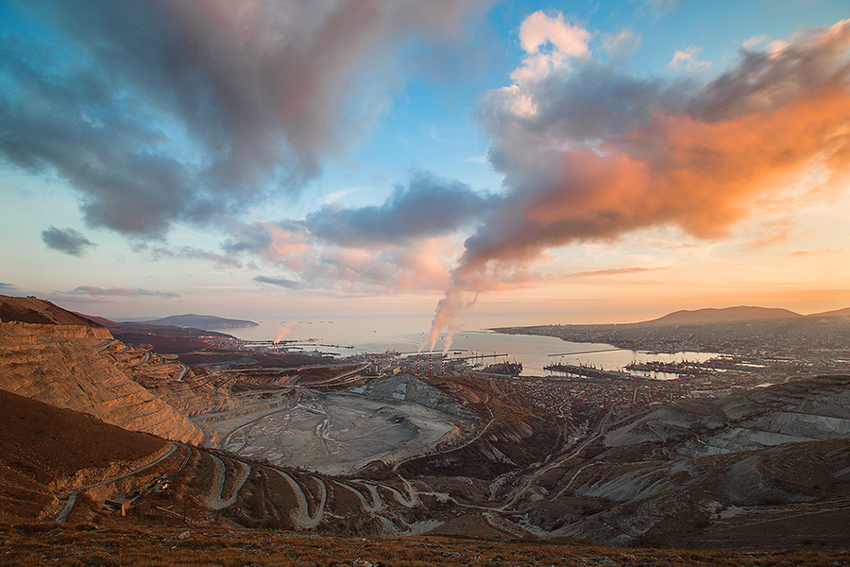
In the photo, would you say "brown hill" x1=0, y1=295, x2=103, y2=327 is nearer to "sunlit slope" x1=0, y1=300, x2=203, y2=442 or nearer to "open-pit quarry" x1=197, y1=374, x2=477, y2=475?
"sunlit slope" x1=0, y1=300, x2=203, y2=442

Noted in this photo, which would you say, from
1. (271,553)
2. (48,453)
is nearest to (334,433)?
(48,453)

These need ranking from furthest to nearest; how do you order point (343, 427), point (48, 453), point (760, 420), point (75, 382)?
point (343, 427)
point (760, 420)
point (75, 382)
point (48, 453)

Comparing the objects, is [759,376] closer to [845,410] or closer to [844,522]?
[845,410]

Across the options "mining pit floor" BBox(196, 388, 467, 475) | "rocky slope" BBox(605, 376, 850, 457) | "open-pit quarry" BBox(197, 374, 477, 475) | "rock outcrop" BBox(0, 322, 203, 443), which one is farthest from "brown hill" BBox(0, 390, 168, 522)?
"rocky slope" BBox(605, 376, 850, 457)

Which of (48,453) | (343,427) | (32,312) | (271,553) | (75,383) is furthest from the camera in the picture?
(343,427)

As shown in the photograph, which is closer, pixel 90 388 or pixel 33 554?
pixel 33 554

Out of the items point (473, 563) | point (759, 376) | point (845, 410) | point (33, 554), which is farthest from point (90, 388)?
point (759, 376)

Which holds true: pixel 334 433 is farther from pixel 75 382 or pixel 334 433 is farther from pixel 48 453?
pixel 48 453
